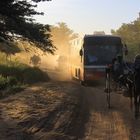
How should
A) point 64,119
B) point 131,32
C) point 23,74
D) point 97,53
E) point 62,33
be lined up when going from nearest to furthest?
1. point 64,119
2. point 97,53
3. point 23,74
4. point 131,32
5. point 62,33

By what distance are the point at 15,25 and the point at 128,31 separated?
8604 centimetres

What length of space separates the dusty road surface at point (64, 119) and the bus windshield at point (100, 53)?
10.1 m

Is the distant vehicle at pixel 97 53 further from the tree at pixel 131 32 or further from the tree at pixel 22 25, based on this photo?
the tree at pixel 131 32

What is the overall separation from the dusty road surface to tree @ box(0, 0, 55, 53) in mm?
3868

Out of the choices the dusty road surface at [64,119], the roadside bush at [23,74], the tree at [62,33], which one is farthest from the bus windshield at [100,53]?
the tree at [62,33]

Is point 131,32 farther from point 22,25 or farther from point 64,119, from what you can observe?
point 64,119

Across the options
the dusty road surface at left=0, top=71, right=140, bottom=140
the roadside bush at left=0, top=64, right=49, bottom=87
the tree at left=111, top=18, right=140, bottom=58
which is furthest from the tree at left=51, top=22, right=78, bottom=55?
the dusty road surface at left=0, top=71, right=140, bottom=140

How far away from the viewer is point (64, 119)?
48.0 ft

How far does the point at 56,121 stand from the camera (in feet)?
Answer: 46.5

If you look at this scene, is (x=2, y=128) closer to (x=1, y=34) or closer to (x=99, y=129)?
(x=99, y=129)

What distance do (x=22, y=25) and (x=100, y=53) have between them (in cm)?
735

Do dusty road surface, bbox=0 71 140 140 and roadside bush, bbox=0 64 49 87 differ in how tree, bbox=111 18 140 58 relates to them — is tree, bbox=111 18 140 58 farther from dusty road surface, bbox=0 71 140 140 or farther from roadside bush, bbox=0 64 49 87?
dusty road surface, bbox=0 71 140 140

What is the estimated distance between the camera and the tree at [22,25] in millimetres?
22605

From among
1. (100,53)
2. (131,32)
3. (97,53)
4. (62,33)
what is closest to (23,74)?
(97,53)
